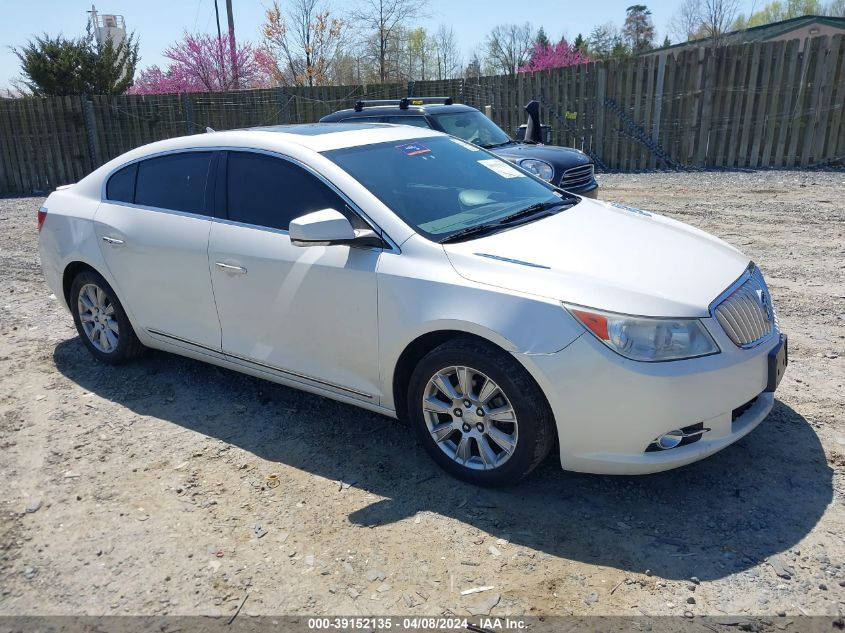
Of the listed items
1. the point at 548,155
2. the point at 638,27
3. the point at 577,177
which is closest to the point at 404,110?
the point at 548,155

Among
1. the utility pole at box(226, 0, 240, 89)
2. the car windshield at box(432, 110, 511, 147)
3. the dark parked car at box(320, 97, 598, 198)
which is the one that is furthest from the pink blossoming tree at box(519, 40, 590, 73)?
the dark parked car at box(320, 97, 598, 198)

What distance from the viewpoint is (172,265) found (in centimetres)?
454

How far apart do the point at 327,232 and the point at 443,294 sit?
2.28ft

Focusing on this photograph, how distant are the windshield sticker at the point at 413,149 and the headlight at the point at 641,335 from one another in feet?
5.97

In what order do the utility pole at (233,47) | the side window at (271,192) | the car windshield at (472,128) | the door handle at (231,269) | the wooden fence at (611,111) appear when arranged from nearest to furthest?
the side window at (271,192), the door handle at (231,269), the car windshield at (472,128), the wooden fence at (611,111), the utility pole at (233,47)

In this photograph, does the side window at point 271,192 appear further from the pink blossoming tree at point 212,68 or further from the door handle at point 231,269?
the pink blossoming tree at point 212,68

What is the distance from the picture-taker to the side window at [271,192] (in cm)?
396

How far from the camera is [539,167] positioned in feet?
27.9

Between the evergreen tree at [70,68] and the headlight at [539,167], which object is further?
the evergreen tree at [70,68]

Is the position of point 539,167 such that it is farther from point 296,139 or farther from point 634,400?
point 634,400

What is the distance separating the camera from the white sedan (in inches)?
121

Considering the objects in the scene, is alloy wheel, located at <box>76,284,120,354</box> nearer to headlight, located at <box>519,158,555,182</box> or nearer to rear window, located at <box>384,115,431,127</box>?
rear window, located at <box>384,115,431,127</box>

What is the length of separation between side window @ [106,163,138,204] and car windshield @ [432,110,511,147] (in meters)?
4.91

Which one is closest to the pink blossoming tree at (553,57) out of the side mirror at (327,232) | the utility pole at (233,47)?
the utility pole at (233,47)
